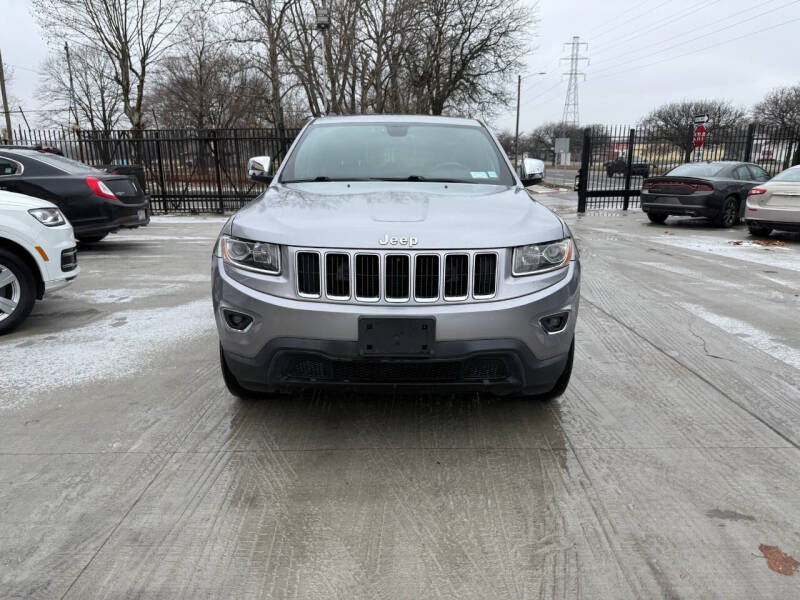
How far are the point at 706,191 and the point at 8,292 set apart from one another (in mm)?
13208

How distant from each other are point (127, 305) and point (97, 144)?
44.7 ft

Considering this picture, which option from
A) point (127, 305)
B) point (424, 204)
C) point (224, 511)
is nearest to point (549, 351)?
point (424, 204)

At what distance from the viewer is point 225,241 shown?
10.1 ft

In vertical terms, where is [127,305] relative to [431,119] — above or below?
below

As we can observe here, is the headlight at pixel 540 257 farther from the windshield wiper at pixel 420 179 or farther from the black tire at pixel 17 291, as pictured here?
the black tire at pixel 17 291

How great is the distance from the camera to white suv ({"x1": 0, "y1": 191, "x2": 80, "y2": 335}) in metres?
4.95

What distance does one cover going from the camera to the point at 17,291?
505 centimetres

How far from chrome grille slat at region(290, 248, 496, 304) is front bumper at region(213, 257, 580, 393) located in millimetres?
54

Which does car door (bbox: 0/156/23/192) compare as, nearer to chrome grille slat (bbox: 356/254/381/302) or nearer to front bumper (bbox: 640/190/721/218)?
chrome grille slat (bbox: 356/254/381/302)

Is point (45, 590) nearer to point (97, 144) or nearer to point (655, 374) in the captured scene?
point (655, 374)

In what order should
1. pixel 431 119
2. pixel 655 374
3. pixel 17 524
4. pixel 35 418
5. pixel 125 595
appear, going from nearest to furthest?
pixel 125 595 < pixel 17 524 < pixel 35 418 < pixel 655 374 < pixel 431 119

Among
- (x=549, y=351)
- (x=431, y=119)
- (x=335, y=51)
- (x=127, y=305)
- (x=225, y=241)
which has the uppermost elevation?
(x=335, y=51)

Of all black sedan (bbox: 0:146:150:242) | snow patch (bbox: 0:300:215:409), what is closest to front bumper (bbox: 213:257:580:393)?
snow patch (bbox: 0:300:215:409)

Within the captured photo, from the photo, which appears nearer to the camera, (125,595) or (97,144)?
(125,595)
